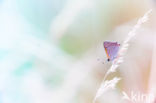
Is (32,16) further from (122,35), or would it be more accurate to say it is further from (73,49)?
(122,35)

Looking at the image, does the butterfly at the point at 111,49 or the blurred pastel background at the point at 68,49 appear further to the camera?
the butterfly at the point at 111,49

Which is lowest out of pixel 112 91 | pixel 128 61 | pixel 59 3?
pixel 112 91

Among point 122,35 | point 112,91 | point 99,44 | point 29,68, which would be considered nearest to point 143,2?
point 122,35

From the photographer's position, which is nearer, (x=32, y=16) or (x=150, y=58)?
(x=32, y=16)

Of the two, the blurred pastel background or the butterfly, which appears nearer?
the blurred pastel background
